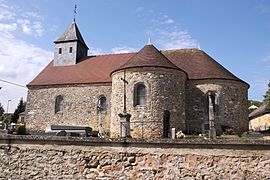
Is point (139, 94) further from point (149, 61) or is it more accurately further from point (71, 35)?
point (71, 35)

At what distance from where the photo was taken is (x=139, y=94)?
2041 centimetres

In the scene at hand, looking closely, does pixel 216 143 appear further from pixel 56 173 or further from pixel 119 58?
pixel 119 58

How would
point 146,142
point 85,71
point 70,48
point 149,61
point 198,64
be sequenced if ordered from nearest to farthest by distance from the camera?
point 146,142 < point 149,61 < point 198,64 < point 85,71 < point 70,48

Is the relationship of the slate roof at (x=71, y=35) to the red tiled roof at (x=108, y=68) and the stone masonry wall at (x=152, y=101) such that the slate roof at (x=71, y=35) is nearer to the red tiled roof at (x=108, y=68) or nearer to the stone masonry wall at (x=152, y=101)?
the red tiled roof at (x=108, y=68)

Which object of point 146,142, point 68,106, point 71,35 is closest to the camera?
point 146,142

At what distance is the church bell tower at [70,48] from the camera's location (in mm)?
30344

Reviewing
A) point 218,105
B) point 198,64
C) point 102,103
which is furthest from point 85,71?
point 218,105

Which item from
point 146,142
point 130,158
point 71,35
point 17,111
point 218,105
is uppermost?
point 71,35

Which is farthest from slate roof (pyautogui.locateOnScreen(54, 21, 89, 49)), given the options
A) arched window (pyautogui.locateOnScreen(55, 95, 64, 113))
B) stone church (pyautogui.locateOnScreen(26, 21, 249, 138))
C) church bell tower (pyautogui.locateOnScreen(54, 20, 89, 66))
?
arched window (pyautogui.locateOnScreen(55, 95, 64, 113))

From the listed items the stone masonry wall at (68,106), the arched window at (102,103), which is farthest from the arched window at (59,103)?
the arched window at (102,103)

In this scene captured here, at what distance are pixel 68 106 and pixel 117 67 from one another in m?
5.37

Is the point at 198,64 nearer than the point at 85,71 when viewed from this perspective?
Yes

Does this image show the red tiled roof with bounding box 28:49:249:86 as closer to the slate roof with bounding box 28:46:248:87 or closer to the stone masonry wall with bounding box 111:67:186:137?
the slate roof with bounding box 28:46:248:87

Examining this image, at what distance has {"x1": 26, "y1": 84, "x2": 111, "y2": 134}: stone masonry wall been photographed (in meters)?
25.2
